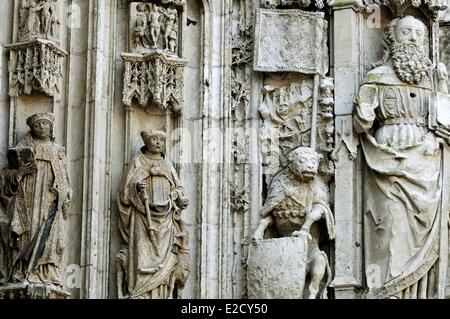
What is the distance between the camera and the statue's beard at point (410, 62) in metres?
20.1

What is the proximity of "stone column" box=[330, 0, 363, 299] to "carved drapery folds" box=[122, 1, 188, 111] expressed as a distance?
1.74m

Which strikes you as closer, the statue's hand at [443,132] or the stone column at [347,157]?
the stone column at [347,157]

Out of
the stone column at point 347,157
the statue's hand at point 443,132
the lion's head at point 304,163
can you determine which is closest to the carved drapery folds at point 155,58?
the lion's head at point 304,163

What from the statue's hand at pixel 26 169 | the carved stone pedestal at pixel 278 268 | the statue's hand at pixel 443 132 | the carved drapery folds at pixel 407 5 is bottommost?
the carved stone pedestal at pixel 278 268

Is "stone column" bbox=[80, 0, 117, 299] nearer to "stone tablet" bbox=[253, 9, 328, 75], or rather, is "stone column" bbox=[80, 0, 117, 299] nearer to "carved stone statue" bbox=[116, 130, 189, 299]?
"carved stone statue" bbox=[116, 130, 189, 299]

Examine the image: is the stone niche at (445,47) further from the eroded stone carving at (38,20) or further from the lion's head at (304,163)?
the eroded stone carving at (38,20)

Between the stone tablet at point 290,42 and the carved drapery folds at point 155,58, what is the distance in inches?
35.1

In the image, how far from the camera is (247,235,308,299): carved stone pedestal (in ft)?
64.0

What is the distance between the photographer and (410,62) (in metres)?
20.1

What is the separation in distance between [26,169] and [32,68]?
116cm

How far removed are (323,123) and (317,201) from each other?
89 cm

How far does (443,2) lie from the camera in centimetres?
2069

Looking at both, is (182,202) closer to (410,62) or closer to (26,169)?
(26,169)

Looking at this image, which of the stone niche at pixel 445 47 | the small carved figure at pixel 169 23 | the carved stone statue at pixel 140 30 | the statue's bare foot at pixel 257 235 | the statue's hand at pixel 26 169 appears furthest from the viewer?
the stone niche at pixel 445 47
